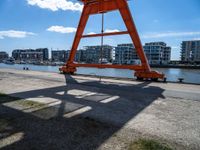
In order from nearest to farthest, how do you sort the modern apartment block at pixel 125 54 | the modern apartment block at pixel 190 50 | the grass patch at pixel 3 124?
the grass patch at pixel 3 124
the modern apartment block at pixel 190 50
the modern apartment block at pixel 125 54

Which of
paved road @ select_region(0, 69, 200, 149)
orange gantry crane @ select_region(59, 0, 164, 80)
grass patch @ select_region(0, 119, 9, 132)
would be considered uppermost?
orange gantry crane @ select_region(59, 0, 164, 80)

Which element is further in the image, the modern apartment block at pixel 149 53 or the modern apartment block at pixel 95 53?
the modern apartment block at pixel 95 53

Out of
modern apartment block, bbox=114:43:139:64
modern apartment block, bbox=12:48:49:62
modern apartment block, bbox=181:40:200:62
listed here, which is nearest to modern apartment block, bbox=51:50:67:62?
modern apartment block, bbox=12:48:49:62

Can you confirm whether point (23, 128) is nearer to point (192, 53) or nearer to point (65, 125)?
point (65, 125)

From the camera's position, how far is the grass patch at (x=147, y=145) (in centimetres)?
349

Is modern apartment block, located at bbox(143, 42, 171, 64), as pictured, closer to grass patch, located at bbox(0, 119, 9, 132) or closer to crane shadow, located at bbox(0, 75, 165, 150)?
crane shadow, located at bbox(0, 75, 165, 150)

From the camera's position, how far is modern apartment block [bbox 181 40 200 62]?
401ft

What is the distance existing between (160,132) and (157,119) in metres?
1.00

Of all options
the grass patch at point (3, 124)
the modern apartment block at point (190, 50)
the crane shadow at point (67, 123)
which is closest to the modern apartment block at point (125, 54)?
the modern apartment block at point (190, 50)

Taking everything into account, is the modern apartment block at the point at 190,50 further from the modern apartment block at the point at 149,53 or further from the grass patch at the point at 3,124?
the grass patch at the point at 3,124

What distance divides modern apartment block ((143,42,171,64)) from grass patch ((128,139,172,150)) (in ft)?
354

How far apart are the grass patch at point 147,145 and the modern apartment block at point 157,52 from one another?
10795 centimetres

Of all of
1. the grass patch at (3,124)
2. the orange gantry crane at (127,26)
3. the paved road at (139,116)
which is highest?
the orange gantry crane at (127,26)

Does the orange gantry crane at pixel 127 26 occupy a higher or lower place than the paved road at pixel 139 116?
higher
